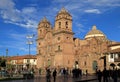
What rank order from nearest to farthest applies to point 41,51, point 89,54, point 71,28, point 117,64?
point 117,64 → point 89,54 → point 71,28 → point 41,51

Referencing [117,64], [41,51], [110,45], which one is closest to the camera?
[117,64]

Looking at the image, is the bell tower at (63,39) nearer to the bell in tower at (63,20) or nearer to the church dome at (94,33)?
the bell in tower at (63,20)

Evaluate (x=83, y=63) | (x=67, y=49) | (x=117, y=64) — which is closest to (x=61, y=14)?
(x=67, y=49)

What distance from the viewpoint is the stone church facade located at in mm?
61656

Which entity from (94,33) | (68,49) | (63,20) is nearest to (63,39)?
(68,49)

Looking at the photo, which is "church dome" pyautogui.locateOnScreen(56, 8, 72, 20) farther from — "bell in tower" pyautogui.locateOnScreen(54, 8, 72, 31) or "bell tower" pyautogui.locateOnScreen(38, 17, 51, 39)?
"bell tower" pyautogui.locateOnScreen(38, 17, 51, 39)

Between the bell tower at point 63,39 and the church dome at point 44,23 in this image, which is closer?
the bell tower at point 63,39

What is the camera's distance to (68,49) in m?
64.4

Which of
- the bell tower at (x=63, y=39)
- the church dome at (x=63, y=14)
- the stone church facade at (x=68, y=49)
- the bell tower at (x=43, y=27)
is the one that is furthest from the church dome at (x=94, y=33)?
the bell tower at (x=43, y=27)

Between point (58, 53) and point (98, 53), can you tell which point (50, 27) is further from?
point (98, 53)

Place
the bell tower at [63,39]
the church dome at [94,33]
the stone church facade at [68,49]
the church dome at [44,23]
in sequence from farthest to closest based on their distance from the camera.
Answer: the church dome at [44,23] < the church dome at [94,33] < the bell tower at [63,39] < the stone church facade at [68,49]

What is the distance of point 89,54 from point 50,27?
721 inches

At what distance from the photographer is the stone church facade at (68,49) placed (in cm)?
6166

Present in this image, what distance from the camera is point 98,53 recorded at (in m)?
61.1
